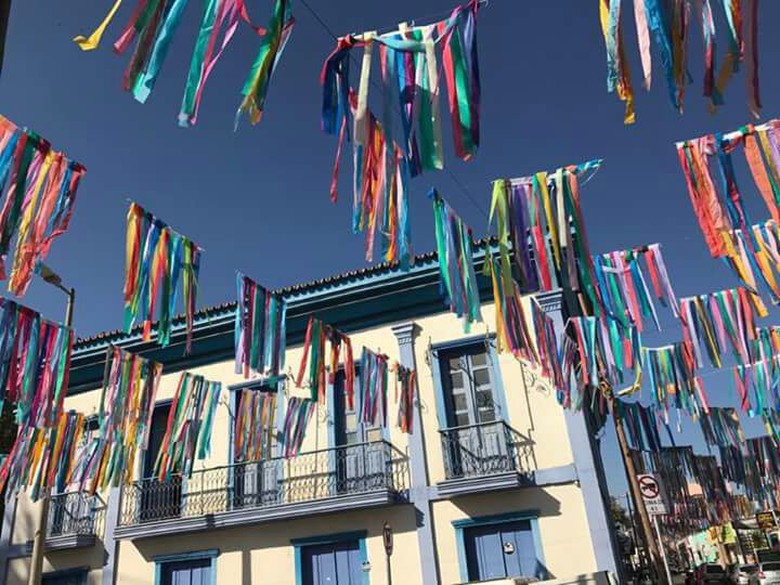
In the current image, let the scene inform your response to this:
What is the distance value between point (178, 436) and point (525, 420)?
6084mm

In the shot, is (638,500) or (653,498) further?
(638,500)

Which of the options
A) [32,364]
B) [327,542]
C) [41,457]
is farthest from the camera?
Answer: [327,542]

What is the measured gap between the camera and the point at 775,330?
35.1 ft

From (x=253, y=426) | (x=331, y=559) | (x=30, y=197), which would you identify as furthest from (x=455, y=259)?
(x=331, y=559)

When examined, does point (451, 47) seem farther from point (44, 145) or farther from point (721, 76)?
point (44, 145)

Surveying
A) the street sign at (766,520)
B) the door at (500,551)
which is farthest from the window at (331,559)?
the street sign at (766,520)

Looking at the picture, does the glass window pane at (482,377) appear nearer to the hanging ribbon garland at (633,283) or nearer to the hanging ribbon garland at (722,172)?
the hanging ribbon garland at (633,283)

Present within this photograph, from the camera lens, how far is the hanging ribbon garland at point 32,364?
7734mm

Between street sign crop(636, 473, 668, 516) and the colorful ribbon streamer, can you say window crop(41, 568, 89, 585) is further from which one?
the colorful ribbon streamer

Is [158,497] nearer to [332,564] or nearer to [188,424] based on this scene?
[188,424]

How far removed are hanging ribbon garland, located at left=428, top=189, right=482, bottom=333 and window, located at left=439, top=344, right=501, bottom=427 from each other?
4484mm

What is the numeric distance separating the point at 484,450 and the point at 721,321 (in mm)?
4497

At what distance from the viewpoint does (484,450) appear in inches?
439

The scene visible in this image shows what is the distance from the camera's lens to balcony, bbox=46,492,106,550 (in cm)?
1288
